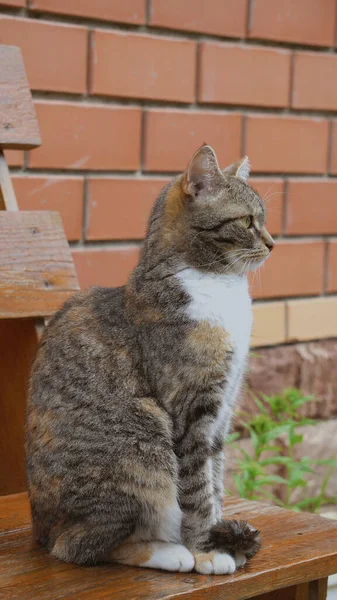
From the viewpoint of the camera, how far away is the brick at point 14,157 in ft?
8.76

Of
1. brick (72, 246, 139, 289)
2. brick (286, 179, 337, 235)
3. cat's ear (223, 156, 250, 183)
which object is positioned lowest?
brick (72, 246, 139, 289)

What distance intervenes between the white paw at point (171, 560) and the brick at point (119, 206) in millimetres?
1204

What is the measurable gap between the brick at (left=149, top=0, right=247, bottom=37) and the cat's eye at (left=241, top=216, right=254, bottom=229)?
1.06 m

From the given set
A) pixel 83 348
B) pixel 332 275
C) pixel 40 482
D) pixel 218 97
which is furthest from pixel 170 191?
pixel 332 275

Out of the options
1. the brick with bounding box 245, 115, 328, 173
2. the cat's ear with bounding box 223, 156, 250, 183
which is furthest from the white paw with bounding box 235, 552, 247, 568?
the brick with bounding box 245, 115, 328, 173

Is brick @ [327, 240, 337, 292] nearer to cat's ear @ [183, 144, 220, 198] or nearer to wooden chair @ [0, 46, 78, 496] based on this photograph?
wooden chair @ [0, 46, 78, 496]

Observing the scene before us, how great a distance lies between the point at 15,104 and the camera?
2.43m

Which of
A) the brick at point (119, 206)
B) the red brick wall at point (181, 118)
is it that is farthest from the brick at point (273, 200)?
the brick at point (119, 206)

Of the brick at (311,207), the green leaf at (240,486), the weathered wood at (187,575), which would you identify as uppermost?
the brick at (311,207)

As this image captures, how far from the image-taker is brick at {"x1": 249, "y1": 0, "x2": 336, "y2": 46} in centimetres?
321

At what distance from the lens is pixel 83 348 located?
1.98 meters

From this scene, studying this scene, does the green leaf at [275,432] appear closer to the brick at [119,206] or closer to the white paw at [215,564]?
the brick at [119,206]

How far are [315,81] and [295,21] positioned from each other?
21cm

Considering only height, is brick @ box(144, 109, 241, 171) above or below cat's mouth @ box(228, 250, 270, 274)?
above
